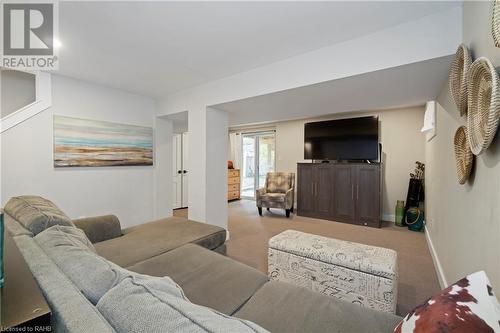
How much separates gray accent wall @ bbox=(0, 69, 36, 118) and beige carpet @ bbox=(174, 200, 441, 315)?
3.22 m

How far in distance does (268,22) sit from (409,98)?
220 cm

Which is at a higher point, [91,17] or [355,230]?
[91,17]

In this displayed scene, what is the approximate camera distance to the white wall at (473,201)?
1017mm

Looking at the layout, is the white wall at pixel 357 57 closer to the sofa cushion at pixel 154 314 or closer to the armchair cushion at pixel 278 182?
the sofa cushion at pixel 154 314

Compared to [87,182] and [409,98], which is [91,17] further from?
[409,98]

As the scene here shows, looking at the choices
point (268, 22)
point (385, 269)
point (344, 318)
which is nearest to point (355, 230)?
point (385, 269)

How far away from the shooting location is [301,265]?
1.89 m

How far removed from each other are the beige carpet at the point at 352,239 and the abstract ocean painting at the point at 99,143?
203 centimetres

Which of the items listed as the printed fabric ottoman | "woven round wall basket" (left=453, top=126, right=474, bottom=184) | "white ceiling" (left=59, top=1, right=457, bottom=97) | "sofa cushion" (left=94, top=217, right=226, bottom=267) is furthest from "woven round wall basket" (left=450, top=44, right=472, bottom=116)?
"sofa cushion" (left=94, top=217, right=226, bottom=267)

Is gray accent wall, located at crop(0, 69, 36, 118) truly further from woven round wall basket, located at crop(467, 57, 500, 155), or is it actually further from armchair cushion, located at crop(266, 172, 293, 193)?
armchair cushion, located at crop(266, 172, 293, 193)

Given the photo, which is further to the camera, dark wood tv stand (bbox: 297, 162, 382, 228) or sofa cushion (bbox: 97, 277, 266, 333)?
dark wood tv stand (bbox: 297, 162, 382, 228)

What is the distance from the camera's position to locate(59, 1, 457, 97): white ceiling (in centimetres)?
158

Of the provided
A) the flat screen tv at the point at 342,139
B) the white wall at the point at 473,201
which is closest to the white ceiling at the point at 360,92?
the white wall at the point at 473,201

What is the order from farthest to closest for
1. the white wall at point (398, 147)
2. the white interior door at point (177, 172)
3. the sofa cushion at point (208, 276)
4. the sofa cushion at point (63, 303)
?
the white interior door at point (177, 172) < the white wall at point (398, 147) < the sofa cushion at point (208, 276) < the sofa cushion at point (63, 303)
